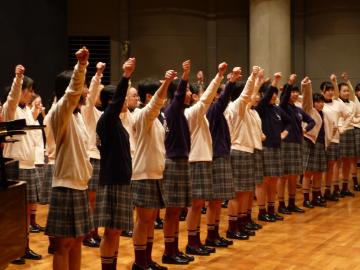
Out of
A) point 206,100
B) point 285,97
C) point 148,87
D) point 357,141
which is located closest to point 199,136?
point 206,100

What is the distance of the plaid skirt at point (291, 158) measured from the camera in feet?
21.8

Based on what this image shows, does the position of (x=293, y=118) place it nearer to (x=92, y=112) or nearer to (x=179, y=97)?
(x=92, y=112)

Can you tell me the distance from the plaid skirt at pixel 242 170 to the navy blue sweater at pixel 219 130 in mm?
385

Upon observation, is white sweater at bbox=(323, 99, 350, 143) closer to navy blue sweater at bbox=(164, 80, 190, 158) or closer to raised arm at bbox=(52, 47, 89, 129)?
navy blue sweater at bbox=(164, 80, 190, 158)

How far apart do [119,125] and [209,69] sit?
A: 25.4 ft

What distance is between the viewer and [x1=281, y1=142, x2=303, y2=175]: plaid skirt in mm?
6633

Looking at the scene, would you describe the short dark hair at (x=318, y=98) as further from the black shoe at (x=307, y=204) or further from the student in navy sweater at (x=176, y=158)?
the student in navy sweater at (x=176, y=158)

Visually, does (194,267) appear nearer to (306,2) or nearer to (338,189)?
(338,189)

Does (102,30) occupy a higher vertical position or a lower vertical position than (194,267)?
higher

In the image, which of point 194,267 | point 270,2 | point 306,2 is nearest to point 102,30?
point 270,2

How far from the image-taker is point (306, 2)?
11422 mm

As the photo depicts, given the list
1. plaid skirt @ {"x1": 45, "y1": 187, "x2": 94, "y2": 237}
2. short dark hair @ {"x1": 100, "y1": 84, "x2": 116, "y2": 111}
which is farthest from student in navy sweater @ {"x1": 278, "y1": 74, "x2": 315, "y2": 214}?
plaid skirt @ {"x1": 45, "y1": 187, "x2": 94, "y2": 237}

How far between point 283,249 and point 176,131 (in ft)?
4.85

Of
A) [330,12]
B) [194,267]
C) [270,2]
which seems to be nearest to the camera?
[194,267]
